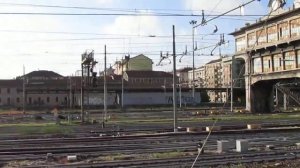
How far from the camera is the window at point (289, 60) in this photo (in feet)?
223

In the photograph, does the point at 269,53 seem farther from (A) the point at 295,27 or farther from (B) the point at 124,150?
(B) the point at 124,150

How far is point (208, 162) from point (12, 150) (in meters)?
11.4

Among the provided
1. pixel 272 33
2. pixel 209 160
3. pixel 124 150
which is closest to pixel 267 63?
pixel 272 33

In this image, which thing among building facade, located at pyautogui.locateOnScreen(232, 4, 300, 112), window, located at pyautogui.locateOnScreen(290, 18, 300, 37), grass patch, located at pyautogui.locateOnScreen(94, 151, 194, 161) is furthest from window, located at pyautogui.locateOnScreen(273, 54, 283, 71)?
grass patch, located at pyautogui.locateOnScreen(94, 151, 194, 161)

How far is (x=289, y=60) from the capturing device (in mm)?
67812

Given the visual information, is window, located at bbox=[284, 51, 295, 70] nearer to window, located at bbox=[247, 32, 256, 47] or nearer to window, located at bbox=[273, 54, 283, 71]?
window, located at bbox=[273, 54, 283, 71]

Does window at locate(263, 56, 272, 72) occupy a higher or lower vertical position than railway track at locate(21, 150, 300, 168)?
higher

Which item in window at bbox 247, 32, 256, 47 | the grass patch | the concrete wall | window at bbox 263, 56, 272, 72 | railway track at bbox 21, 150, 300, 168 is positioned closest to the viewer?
railway track at bbox 21, 150, 300, 168

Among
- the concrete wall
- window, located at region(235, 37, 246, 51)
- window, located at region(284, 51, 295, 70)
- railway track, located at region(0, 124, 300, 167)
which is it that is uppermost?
window, located at region(235, 37, 246, 51)

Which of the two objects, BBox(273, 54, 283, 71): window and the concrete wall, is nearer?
BBox(273, 54, 283, 71): window

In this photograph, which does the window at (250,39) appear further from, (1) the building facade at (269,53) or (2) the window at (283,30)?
(2) the window at (283,30)

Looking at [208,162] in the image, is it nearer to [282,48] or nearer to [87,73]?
[87,73]

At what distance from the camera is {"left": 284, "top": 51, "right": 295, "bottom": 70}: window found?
68000mm

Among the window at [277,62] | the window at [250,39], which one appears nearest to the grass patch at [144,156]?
the window at [277,62]
